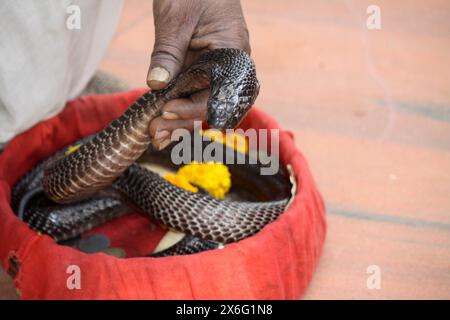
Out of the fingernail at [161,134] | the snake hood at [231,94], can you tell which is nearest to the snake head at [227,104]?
the snake hood at [231,94]

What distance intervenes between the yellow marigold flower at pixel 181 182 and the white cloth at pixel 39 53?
15.7 inches

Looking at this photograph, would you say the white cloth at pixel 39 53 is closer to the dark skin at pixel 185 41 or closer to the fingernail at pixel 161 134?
the dark skin at pixel 185 41

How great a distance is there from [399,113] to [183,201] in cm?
115

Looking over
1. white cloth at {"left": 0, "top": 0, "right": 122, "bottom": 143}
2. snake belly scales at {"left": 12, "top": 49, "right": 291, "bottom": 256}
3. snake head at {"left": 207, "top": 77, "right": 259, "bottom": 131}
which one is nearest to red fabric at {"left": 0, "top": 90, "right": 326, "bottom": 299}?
snake belly scales at {"left": 12, "top": 49, "right": 291, "bottom": 256}

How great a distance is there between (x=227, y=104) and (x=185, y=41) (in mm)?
331

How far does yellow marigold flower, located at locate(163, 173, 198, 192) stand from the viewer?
1.81 m

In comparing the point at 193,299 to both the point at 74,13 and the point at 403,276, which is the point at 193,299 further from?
the point at 74,13

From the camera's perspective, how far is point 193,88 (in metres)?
1.41

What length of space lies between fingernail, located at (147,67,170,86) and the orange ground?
69cm

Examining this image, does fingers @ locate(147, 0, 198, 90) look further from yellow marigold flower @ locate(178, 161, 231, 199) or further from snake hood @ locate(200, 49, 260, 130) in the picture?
yellow marigold flower @ locate(178, 161, 231, 199)

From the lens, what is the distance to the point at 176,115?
1441mm

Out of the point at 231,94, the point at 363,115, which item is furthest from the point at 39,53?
the point at 363,115

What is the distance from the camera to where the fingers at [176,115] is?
143 centimetres

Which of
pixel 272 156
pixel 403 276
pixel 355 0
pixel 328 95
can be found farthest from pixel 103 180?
pixel 355 0
